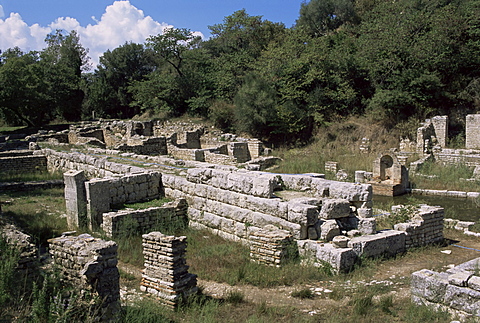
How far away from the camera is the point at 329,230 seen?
28.0 ft

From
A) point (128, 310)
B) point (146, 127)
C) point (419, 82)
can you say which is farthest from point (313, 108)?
point (128, 310)

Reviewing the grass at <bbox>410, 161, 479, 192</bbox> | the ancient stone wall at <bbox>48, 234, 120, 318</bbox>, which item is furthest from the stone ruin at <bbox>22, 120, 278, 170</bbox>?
the ancient stone wall at <bbox>48, 234, 120, 318</bbox>

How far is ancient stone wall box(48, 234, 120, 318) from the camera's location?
541cm

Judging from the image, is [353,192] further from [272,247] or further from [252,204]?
[272,247]

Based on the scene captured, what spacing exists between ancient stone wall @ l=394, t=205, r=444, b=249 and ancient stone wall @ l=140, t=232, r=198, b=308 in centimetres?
531

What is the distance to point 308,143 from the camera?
1070 inches

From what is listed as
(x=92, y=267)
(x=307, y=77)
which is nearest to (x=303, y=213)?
(x=92, y=267)

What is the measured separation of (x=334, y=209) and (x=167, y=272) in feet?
13.2

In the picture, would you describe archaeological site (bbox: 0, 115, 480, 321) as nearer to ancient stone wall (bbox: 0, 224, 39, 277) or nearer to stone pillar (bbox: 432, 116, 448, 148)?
ancient stone wall (bbox: 0, 224, 39, 277)

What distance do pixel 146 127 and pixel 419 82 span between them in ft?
62.1

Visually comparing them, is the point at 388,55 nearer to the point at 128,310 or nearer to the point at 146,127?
the point at 146,127

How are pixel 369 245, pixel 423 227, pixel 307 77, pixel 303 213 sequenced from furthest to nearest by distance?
pixel 307 77 → pixel 423 227 → pixel 303 213 → pixel 369 245

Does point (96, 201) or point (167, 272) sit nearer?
point (167, 272)

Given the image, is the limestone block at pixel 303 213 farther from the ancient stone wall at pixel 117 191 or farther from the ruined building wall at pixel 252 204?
the ancient stone wall at pixel 117 191
